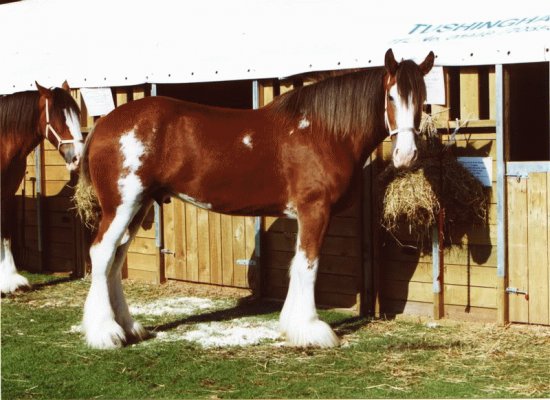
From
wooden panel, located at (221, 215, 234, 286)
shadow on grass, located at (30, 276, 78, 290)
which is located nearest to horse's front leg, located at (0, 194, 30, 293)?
shadow on grass, located at (30, 276, 78, 290)

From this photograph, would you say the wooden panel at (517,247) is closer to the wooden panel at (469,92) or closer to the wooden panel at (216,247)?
the wooden panel at (469,92)

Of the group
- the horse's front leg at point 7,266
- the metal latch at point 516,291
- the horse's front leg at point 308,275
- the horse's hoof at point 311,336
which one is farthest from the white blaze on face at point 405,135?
the horse's front leg at point 7,266

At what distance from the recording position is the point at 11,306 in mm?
6957

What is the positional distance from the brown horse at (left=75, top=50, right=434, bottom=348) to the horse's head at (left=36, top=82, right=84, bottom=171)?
133 cm

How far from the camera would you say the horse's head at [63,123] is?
695 centimetres

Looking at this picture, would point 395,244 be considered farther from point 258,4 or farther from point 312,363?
point 258,4

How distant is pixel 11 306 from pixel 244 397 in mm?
3545

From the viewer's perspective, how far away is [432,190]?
5785 mm

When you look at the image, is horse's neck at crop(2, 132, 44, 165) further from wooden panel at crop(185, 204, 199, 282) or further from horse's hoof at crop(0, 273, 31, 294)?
wooden panel at crop(185, 204, 199, 282)

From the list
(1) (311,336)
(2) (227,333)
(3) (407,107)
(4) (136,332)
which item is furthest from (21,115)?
(3) (407,107)

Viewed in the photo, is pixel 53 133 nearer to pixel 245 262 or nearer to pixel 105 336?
pixel 245 262

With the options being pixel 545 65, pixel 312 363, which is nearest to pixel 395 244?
pixel 312 363

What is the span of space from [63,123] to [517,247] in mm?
4251

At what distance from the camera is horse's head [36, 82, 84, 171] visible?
6.95m
